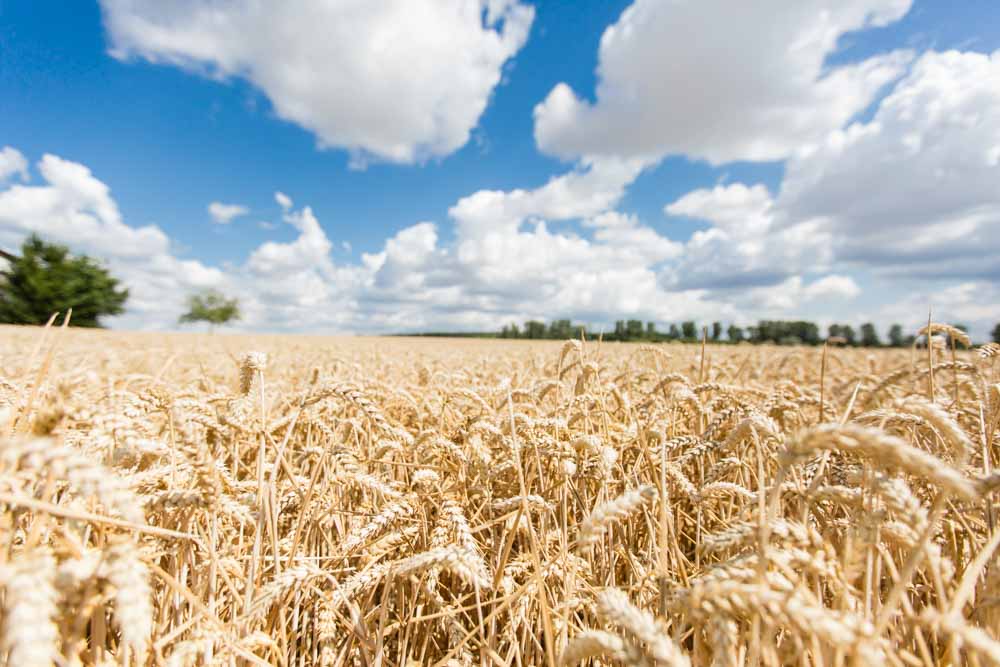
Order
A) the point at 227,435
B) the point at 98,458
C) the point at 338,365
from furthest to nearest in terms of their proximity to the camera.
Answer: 1. the point at 338,365
2. the point at 98,458
3. the point at 227,435

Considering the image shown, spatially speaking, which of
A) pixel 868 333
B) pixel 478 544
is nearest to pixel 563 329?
pixel 478 544

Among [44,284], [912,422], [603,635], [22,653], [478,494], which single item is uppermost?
[44,284]

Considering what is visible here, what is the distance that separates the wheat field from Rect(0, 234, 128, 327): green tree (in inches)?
2646

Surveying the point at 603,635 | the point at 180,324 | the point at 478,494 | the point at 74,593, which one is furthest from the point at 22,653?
the point at 180,324

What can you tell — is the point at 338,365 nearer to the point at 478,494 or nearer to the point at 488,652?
the point at 478,494

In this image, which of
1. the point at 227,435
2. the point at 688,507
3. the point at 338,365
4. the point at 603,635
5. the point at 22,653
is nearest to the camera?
the point at 22,653

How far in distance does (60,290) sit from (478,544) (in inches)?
2953

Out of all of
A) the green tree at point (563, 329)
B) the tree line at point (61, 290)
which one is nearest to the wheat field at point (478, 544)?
the green tree at point (563, 329)

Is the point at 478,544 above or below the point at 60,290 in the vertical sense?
below

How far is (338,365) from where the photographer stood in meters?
4.91

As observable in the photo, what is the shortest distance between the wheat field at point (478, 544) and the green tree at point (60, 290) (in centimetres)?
6720

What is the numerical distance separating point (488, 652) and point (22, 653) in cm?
99

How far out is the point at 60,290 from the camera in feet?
176

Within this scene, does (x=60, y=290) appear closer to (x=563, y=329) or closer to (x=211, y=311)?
(x=211, y=311)
